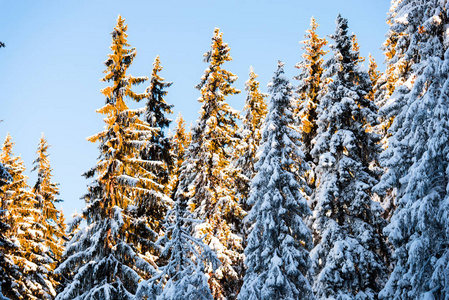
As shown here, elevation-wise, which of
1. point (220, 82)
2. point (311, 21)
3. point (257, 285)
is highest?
point (311, 21)

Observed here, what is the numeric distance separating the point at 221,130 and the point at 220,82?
3.44 meters

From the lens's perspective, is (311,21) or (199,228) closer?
(199,228)

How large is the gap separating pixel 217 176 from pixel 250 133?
5.90 metres

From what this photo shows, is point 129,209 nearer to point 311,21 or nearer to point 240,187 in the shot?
point 240,187

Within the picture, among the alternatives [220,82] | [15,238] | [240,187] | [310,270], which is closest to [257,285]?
[310,270]

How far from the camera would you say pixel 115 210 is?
14945 millimetres

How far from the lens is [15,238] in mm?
20984

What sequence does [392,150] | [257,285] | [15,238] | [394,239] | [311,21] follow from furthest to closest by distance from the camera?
[311,21], [15,238], [257,285], [392,150], [394,239]

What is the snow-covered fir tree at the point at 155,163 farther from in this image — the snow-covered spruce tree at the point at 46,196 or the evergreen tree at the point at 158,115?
the snow-covered spruce tree at the point at 46,196

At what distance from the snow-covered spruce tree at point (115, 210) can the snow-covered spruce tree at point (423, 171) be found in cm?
959

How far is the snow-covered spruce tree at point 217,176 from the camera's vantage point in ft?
61.4

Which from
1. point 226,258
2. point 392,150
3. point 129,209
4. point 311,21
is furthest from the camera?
point 311,21

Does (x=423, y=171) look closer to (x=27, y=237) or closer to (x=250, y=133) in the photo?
(x=250, y=133)

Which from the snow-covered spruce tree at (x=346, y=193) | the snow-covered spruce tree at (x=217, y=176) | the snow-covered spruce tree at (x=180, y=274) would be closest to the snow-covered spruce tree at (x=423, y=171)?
the snow-covered spruce tree at (x=346, y=193)
